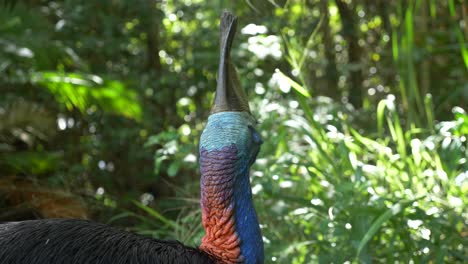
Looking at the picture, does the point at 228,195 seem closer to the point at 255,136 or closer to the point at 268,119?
the point at 255,136

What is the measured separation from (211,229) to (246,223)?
0.35ft

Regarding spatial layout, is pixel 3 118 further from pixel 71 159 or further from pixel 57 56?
pixel 71 159

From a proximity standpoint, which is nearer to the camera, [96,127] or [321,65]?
[96,127]

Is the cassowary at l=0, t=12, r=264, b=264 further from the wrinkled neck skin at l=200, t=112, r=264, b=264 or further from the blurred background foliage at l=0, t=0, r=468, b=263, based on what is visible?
the blurred background foliage at l=0, t=0, r=468, b=263

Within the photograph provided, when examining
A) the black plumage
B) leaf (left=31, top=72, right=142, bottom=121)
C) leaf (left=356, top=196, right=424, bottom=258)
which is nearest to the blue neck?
the black plumage

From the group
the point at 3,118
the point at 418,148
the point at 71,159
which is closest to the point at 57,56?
the point at 3,118

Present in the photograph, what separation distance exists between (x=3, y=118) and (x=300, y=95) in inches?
70.0

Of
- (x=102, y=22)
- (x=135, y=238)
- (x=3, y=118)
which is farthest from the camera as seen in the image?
(x=102, y=22)

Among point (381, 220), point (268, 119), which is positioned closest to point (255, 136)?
point (381, 220)

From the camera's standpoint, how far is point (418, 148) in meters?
2.84

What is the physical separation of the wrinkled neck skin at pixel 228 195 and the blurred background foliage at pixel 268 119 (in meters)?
0.44

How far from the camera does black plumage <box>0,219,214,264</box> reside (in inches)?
79.6

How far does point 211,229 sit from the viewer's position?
2.20 m

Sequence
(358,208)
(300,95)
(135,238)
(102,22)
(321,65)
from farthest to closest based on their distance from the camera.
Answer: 1. (321,65)
2. (102,22)
3. (300,95)
4. (358,208)
5. (135,238)
